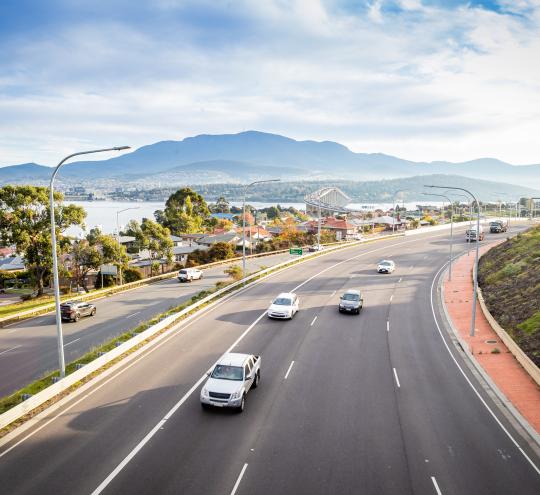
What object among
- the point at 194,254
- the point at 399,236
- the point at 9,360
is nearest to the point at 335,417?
the point at 9,360

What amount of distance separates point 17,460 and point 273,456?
7.46m

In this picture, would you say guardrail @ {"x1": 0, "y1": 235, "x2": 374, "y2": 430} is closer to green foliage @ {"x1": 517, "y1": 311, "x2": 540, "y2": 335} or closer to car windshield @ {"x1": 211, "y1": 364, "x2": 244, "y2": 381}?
car windshield @ {"x1": 211, "y1": 364, "x2": 244, "y2": 381}

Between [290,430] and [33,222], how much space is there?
118 feet

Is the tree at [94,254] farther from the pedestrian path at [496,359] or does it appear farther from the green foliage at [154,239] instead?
the pedestrian path at [496,359]

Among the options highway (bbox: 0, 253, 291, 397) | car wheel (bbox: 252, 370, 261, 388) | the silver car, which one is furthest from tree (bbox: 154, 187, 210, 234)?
car wheel (bbox: 252, 370, 261, 388)

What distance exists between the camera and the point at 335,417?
15.7 m

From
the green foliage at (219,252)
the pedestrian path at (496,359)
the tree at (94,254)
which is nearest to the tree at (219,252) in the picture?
the green foliage at (219,252)

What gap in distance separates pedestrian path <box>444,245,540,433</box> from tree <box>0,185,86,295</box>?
35451mm

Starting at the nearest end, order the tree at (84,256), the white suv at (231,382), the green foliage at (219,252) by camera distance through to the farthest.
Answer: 1. the white suv at (231,382)
2. the tree at (84,256)
3. the green foliage at (219,252)

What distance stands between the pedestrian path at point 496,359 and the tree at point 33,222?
Answer: 35451 millimetres

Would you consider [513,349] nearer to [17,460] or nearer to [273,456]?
[273,456]

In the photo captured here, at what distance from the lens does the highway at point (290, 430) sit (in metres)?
11.9

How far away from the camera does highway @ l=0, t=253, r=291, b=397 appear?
22109mm

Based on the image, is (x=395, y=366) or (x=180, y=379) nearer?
(x=180, y=379)
